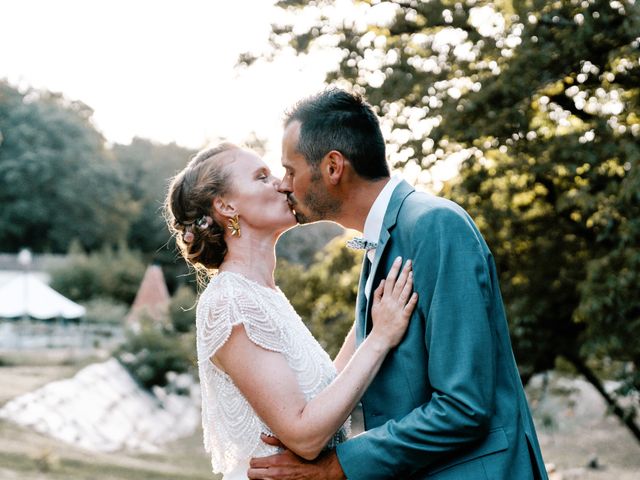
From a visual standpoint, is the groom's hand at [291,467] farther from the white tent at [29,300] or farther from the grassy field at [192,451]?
the white tent at [29,300]

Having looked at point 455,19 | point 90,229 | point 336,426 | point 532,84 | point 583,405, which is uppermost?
point 455,19

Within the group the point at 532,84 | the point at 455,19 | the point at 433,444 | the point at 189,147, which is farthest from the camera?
the point at 189,147

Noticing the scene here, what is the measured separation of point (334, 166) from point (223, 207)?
68 centimetres

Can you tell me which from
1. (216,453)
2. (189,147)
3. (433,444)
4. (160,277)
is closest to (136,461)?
(216,453)

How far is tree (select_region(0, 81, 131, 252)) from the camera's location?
5294 centimetres

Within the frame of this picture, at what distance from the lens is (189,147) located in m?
63.7

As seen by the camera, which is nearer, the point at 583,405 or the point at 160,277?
the point at 583,405

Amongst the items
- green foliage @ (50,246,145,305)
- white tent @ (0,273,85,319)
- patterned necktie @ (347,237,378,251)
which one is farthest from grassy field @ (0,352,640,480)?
green foliage @ (50,246,145,305)

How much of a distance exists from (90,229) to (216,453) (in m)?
53.8

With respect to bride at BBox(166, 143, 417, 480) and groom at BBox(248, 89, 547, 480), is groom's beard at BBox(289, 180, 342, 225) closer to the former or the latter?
groom at BBox(248, 89, 547, 480)

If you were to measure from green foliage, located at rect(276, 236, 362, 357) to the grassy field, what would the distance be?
3.15 metres

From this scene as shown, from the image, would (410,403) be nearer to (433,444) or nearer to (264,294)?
(433,444)

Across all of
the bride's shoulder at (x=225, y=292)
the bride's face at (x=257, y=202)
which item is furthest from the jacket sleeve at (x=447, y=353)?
the bride's face at (x=257, y=202)

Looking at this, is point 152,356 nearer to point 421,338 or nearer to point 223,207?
point 223,207
